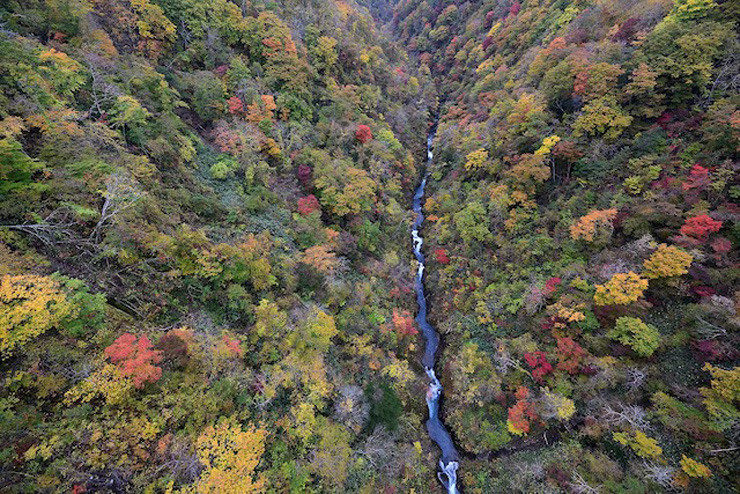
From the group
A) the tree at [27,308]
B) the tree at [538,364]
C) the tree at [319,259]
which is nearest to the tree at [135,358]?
the tree at [27,308]

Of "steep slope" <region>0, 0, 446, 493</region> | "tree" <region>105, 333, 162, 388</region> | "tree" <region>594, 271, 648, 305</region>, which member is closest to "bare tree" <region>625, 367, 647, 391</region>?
"tree" <region>594, 271, 648, 305</region>

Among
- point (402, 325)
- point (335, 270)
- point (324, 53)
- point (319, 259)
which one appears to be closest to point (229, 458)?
point (319, 259)

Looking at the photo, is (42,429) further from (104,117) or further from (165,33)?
(165,33)

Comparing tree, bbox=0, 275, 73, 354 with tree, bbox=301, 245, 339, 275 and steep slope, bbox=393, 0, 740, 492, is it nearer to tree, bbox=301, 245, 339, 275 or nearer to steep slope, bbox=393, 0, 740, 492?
tree, bbox=301, 245, 339, 275

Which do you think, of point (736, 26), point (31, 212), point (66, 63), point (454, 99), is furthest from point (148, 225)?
point (454, 99)

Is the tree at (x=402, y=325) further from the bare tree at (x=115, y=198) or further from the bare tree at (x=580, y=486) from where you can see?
the bare tree at (x=115, y=198)

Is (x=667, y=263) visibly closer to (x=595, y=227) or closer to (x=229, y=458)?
A: (x=595, y=227)
